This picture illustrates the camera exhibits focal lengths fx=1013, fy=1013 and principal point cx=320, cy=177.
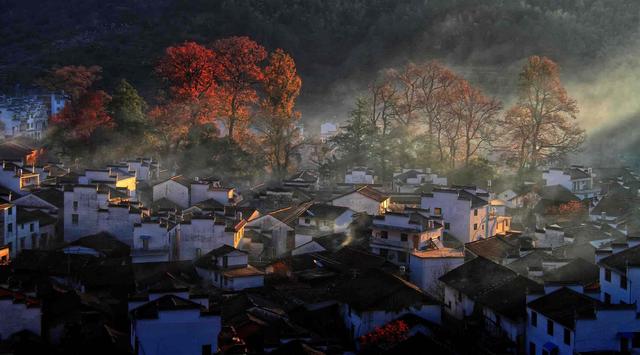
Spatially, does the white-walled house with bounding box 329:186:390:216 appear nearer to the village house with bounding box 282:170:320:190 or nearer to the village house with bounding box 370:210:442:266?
the village house with bounding box 370:210:442:266

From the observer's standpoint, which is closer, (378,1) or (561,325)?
(561,325)

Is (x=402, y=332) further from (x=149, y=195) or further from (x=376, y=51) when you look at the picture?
(x=376, y=51)

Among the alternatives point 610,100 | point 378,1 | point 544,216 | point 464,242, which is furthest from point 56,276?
point 378,1

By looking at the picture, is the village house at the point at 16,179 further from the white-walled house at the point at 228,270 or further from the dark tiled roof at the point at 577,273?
the dark tiled roof at the point at 577,273

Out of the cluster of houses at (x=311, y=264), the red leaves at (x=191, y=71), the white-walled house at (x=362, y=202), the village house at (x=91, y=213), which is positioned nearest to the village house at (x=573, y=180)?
the cluster of houses at (x=311, y=264)

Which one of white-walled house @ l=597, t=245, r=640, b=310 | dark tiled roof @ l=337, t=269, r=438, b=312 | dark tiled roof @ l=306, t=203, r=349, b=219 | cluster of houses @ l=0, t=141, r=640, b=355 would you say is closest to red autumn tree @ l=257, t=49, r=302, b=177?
cluster of houses @ l=0, t=141, r=640, b=355

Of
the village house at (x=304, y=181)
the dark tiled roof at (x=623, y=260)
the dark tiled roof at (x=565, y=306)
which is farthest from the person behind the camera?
the village house at (x=304, y=181)

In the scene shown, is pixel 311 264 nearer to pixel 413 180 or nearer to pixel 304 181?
pixel 304 181
